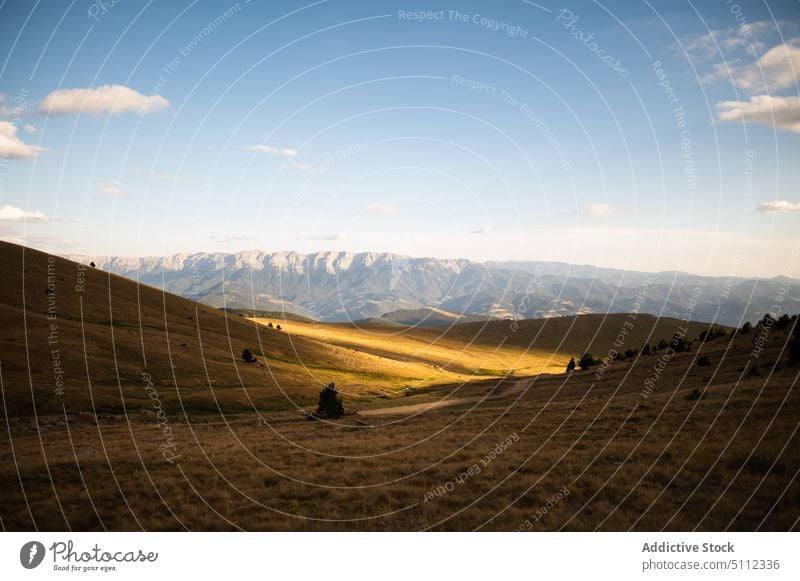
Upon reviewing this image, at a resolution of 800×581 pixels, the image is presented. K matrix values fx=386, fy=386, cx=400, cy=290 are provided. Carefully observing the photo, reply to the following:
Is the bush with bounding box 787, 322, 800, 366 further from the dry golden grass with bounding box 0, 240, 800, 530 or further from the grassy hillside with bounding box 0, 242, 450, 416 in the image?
the grassy hillside with bounding box 0, 242, 450, 416

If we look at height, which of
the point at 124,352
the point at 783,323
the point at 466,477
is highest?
the point at 783,323

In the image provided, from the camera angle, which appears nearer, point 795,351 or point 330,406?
point 795,351

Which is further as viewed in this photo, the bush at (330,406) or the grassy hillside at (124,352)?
the grassy hillside at (124,352)

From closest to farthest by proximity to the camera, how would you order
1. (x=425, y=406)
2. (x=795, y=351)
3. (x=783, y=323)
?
(x=795, y=351) → (x=783, y=323) → (x=425, y=406)

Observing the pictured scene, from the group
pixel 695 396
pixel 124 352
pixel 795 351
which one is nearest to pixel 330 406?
pixel 695 396

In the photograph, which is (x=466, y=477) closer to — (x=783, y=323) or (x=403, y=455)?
(x=403, y=455)

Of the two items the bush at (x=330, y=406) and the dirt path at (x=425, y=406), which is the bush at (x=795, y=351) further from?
the bush at (x=330, y=406)

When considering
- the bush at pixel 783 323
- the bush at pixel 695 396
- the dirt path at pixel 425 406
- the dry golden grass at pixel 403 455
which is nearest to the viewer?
the dry golden grass at pixel 403 455

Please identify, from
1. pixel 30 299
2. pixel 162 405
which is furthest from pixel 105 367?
pixel 30 299

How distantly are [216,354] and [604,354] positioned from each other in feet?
488

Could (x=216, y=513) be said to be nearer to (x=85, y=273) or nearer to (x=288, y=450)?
(x=288, y=450)

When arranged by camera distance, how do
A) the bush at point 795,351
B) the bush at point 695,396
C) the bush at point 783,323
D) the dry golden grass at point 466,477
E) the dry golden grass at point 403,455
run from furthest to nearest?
the bush at point 783,323
the bush at point 795,351
the bush at point 695,396
the dry golden grass at point 403,455
the dry golden grass at point 466,477

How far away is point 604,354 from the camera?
520 ft

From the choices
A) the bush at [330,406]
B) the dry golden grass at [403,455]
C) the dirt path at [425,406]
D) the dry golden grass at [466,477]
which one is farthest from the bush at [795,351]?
the bush at [330,406]
